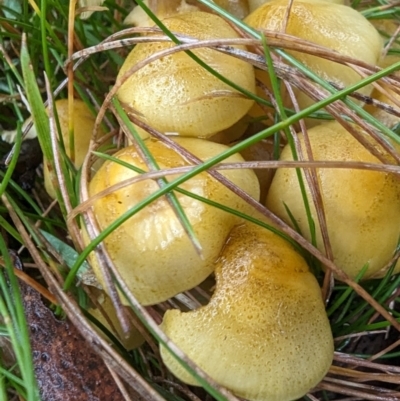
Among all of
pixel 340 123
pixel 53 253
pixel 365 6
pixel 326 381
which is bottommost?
pixel 326 381

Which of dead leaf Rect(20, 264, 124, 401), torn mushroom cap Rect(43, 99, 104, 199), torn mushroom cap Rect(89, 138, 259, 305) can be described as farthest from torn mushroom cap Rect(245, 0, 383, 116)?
dead leaf Rect(20, 264, 124, 401)

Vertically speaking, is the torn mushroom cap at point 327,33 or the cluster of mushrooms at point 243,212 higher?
the torn mushroom cap at point 327,33

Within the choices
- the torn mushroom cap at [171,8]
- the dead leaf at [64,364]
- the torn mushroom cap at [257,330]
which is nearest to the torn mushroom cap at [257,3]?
the torn mushroom cap at [171,8]

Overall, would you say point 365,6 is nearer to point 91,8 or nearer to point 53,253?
point 91,8

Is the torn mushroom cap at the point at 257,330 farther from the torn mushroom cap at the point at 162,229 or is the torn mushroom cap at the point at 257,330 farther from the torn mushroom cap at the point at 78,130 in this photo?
the torn mushroom cap at the point at 78,130

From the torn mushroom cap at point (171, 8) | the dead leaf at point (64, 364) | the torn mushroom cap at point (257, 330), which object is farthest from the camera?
the torn mushroom cap at point (171, 8)

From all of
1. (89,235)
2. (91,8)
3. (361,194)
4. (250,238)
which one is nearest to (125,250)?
(89,235)

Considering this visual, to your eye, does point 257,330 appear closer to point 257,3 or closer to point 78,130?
point 78,130

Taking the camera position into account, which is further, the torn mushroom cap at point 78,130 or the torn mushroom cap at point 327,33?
the torn mushroom cap at point 78,130
